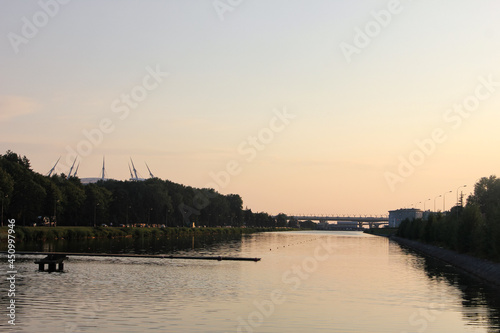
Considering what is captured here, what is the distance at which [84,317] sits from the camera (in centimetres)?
3647

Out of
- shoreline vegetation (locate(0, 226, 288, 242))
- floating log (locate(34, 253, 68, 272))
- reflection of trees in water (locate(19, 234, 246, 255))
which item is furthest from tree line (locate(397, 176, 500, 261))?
shoreline vegetation (locate(0, 226, 288, 242))

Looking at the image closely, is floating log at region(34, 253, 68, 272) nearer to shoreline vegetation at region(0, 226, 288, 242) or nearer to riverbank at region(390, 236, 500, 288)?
Result: riverbank at region(390, 236, 500, 288)

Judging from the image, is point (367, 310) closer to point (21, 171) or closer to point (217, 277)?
point (217, 277)

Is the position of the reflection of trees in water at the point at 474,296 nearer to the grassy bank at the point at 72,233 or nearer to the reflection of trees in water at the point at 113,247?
the reflection of trees in water at the point at 113,247

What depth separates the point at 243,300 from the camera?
4578 cm

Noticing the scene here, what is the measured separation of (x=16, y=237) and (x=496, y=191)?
143 meters

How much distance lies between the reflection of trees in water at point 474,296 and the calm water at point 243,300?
7 cm

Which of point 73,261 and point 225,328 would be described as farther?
point 73,261

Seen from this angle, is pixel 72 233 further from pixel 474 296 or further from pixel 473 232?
pixel 474 296

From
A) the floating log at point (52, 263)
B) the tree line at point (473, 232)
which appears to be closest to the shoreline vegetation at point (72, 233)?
the floating log at point (52, 263)

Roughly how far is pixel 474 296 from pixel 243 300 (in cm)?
2121

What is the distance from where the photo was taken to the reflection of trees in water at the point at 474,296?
131 feet

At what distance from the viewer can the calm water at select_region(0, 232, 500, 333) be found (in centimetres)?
3575

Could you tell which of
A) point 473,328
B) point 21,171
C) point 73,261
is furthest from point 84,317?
point 21,171
